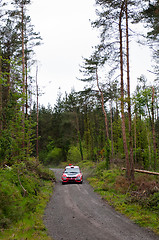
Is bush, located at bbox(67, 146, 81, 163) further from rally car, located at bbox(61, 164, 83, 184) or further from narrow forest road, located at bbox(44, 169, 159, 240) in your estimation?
narrow forest road, located at bbox(44, 169, 159, 240)

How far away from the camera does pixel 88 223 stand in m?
7.94

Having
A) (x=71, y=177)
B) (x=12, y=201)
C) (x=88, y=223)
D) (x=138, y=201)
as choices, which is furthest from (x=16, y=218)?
(x=71, y=177)

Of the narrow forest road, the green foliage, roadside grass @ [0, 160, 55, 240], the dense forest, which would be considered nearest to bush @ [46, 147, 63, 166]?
the dense forest

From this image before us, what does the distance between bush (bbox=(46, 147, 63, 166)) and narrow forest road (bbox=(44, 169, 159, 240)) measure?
38.2m

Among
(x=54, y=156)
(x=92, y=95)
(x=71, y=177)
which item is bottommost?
(x=54, y=156)

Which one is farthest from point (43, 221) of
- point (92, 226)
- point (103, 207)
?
point (103, 207)

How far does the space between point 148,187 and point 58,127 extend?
40.0 metres

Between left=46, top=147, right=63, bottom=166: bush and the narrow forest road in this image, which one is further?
left=46, top=147, right=63, bottom=166: bush

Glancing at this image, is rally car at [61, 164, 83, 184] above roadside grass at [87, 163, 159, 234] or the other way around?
→ the other way around

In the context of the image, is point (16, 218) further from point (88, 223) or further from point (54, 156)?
point (54, 156)

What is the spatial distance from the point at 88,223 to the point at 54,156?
42437mm

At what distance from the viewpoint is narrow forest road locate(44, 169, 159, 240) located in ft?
22.0

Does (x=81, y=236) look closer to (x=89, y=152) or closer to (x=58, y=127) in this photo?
(x=89, y=152)

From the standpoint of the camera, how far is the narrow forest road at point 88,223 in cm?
670
